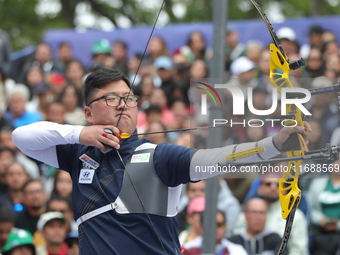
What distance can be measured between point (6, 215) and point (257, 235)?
8.59 feet

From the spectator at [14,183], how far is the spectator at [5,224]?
0.59 metres

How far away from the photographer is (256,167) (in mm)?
3641

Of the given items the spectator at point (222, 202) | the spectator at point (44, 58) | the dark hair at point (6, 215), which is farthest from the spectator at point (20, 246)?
the spectator at point (44, 58)

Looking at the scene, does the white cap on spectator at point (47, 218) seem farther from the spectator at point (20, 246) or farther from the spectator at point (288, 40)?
the spectator at point (288, 40)

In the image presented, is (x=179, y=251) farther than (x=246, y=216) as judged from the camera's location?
No

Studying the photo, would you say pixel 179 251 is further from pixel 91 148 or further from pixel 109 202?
pixel 91 148

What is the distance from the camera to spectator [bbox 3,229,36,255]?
22.2ft

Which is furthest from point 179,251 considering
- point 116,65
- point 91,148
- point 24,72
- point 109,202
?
point 24,72

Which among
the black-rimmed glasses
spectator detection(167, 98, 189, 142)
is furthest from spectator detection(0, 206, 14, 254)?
the black-rimmed glasses

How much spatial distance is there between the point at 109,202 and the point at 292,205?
98 centimetres

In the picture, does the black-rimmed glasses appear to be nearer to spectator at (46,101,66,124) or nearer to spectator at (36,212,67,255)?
spectator at (36,212,67,255)

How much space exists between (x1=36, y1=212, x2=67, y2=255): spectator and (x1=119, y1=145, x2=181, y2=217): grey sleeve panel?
3.28 metres

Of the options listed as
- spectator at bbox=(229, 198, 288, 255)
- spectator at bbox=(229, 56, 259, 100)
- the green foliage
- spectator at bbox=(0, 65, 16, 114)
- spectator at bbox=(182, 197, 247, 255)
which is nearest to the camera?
spectator at bbox=(182, 197, 247, 255)

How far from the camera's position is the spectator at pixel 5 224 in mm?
7008
